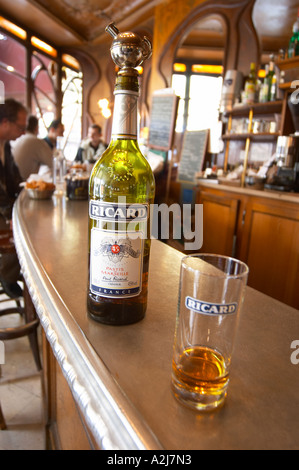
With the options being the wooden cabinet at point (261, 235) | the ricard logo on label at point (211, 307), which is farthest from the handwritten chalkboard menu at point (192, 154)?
the ricard logo on label at point (211, 307)

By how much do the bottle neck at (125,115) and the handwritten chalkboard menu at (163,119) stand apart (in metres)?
3.80

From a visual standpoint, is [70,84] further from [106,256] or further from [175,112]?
[106,256]

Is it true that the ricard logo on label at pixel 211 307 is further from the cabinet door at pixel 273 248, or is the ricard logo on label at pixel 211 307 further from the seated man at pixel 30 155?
the seated man at pixel 30 155

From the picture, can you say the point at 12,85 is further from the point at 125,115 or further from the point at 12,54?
the point at 125,115

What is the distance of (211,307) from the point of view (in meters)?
0.40

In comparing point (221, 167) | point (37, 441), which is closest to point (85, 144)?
point (221, 167)

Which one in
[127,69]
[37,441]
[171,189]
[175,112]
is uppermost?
[175,112]

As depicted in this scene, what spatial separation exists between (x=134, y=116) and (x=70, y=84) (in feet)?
26.7

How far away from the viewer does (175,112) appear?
165 inches

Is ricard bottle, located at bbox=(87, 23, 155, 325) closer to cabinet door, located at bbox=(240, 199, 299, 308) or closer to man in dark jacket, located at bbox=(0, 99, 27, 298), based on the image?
man in dark jacket, located at bbox=(0, 99, 27, 298)

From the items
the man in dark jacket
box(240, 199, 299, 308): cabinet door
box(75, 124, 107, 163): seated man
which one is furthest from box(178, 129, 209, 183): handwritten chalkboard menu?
the man in dark jacket

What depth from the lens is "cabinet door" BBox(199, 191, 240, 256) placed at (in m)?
3.21

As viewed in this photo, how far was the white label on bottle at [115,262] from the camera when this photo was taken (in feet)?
1.73

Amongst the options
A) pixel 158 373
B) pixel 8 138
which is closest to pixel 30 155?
pixel 8 138
